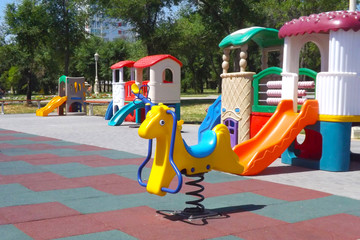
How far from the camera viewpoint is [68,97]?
27.3m

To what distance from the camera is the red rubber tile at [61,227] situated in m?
4.91

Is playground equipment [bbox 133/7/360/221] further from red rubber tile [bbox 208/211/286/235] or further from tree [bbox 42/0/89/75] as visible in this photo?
tree [bbox 42/0/89/75]

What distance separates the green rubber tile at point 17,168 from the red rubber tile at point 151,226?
143 inches

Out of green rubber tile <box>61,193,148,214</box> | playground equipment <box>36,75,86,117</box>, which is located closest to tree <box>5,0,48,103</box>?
playground equipment <box>36,75,86,117</box>

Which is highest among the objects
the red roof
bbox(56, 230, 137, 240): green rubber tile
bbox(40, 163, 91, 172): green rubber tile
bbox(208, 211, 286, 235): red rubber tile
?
the red roof

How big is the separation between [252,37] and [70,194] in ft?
20.9

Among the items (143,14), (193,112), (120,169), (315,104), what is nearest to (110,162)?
(120,169)

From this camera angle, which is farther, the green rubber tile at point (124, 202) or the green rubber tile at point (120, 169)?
the green rubber tile at point (120, 169)

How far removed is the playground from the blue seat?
0.81m

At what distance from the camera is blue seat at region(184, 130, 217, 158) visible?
5668 millimetres

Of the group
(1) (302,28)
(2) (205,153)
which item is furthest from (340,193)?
(1) (302,28)

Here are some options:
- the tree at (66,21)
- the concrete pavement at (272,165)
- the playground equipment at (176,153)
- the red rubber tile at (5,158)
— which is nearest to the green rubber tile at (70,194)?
the playground equipment at (176,153)

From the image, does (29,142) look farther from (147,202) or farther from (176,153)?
(176,153)

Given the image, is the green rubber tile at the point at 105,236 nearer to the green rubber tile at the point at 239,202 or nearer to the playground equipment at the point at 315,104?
the green rubber tile at the point at 239,202
